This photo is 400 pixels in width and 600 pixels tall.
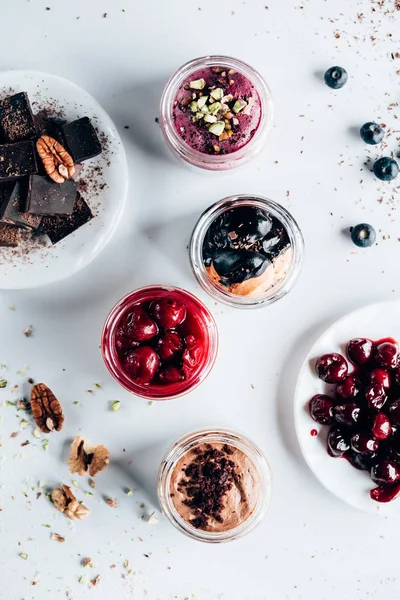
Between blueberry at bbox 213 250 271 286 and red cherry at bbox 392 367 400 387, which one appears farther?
red cherry at bbox 392 367 400 387

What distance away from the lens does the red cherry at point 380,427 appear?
151cm

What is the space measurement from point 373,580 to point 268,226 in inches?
41.8

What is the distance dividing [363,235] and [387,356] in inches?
13.2

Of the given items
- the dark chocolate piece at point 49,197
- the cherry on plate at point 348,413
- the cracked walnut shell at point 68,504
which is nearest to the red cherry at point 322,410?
the cherry on plate at point 348,413

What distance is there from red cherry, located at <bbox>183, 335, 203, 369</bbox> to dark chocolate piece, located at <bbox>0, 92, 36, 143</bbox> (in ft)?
2.15

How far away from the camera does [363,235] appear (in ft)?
5.25

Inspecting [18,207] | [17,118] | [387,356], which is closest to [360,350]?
[387,356]

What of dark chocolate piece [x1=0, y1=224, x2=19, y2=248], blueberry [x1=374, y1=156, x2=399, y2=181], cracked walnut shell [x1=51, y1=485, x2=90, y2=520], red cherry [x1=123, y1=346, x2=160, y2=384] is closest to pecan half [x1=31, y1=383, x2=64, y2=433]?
cracked walnut shell [x1=51, y1=485, x2=90, y2=520]

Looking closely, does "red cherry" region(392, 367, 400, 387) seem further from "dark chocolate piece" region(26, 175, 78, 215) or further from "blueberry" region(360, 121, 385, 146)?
"dark chocolate piece" region(26, 175, 78, 215)

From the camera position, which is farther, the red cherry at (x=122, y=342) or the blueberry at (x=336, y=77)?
the blueberry at (x=336, y=77)

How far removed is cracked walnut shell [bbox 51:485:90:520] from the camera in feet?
5.29

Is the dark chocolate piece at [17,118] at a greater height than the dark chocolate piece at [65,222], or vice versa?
the dark chocolate piece at [17,118]

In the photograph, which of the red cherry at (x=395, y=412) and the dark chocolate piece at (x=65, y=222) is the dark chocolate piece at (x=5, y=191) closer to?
the dark chocolate piece at (x=65, y=222)

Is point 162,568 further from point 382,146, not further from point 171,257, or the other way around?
point 382,146
